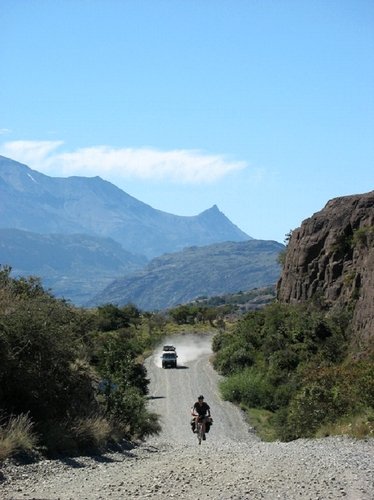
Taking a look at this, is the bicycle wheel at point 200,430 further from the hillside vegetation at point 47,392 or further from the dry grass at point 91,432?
the dry grass at point 91,432

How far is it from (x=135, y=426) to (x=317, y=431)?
20.9ft

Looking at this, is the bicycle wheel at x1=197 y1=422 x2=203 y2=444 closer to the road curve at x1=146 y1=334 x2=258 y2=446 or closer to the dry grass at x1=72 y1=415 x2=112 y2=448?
the road curve at x1=146 y1=334 x2=258 y2=446

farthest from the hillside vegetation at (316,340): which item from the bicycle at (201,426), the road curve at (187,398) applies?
the bicycle at (201,426)

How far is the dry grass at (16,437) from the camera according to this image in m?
14.1

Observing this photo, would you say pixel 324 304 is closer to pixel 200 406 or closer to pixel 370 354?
pixel 370 354

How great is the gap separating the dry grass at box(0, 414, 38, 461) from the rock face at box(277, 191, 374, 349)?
3162cm

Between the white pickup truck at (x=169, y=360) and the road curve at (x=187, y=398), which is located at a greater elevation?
the white pickup truck at (x=169, y=360)

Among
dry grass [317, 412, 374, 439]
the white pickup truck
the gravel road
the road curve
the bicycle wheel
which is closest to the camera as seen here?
the gravel road

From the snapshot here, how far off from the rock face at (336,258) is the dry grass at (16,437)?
3162 cm

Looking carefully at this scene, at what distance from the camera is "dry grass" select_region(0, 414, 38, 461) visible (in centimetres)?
1410

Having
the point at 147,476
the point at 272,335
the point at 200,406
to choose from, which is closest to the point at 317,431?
the point at 200,406

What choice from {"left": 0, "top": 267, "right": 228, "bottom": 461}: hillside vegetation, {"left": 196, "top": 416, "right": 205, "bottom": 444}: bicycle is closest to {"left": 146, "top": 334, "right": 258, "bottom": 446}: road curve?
{"left": 196, "top": 416, "right": 205, "bottom": 444}: bicycle

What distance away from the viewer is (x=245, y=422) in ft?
150

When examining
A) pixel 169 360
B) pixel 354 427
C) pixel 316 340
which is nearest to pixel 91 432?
pixel 354 427
